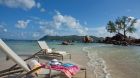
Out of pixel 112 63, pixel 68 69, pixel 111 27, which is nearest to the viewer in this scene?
pixel 68 69

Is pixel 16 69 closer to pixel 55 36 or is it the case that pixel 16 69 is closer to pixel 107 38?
pixel 107 38

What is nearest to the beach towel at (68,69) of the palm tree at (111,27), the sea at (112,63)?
the sea at (112,63)

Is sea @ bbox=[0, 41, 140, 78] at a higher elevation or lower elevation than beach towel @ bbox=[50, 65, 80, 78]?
lower

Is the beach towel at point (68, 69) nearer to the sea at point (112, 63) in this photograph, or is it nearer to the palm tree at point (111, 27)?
the sea at point (112, 63)

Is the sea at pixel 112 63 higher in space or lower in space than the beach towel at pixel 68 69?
lower

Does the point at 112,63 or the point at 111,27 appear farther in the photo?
the point at 111,27

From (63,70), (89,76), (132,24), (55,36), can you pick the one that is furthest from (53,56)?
(55,36)

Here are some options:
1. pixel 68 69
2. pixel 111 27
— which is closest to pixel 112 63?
pixel 68 69

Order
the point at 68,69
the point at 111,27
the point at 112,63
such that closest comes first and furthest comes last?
the point at 68,69 < the point at 112,63 < the point at 111,27

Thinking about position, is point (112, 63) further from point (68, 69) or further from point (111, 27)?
point (111, 27)

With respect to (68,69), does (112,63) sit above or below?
below

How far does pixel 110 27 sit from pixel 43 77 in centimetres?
6675

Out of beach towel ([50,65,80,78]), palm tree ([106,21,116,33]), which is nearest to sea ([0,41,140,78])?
beach towel ([50,65,80,78])

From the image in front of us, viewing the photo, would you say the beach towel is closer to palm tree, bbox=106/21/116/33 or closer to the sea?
the sea
